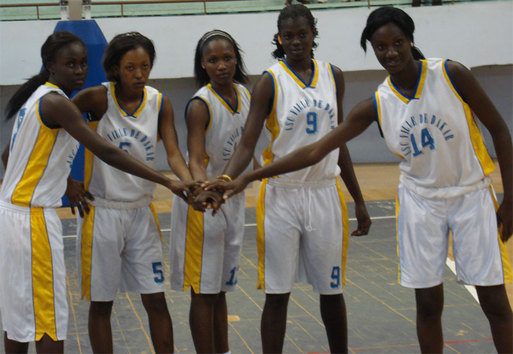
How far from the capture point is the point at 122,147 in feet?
11.9

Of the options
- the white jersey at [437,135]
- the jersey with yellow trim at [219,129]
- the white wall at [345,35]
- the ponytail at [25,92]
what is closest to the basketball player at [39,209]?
the ponytail at [25,92]

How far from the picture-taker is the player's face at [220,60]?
3.73 metres

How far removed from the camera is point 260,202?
3758 mm

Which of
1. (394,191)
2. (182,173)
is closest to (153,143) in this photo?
(182,173)

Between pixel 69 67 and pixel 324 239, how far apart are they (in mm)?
1550

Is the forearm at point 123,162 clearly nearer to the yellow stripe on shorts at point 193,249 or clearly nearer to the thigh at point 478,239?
the yellow stripe on shorts at point 193,249

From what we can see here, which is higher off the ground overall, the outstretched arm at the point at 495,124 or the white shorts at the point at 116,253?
the outstretched arm at the point at 495,124

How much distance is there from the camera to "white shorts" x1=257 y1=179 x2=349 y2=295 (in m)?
3.65

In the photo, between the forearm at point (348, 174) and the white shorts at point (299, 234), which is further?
the forearm at point (348, 174)

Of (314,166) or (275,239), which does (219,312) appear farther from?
(314,166)

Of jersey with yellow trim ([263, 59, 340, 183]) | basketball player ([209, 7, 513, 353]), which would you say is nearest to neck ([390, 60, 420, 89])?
basketball player ([209, 7, 513, 353])

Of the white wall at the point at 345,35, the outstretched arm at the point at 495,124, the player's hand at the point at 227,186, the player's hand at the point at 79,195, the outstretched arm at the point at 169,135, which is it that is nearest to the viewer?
the outstretched arm at the point at 495,124

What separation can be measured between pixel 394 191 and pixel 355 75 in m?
4.99

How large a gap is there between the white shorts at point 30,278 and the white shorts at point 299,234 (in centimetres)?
106
